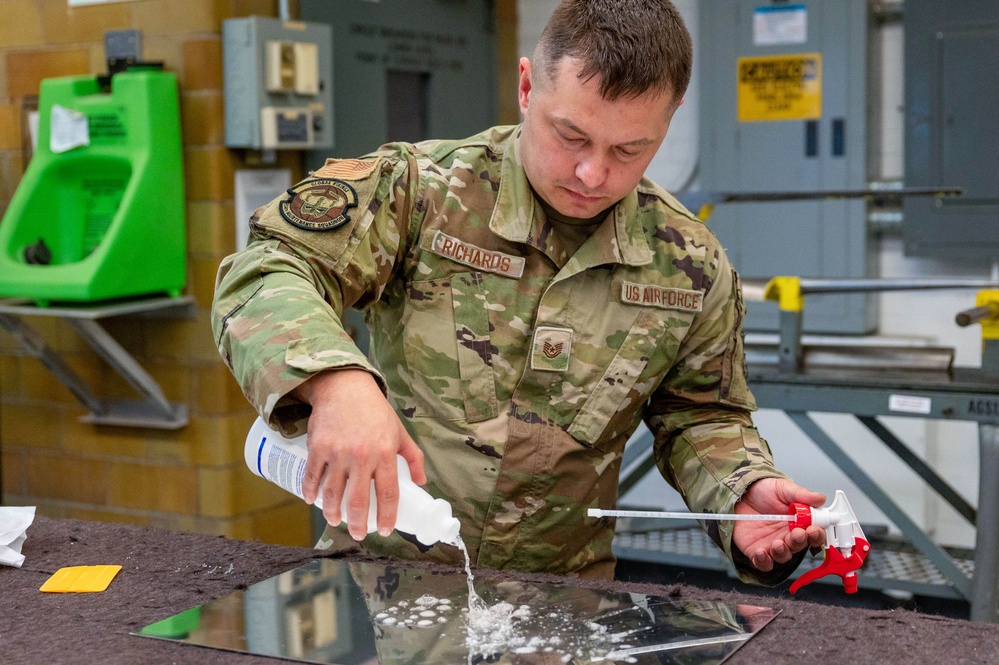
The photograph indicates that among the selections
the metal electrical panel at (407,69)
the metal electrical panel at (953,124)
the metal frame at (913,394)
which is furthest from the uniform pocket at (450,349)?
the metal electrical panel at (953,124)

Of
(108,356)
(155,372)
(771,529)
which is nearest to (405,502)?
(771,529)

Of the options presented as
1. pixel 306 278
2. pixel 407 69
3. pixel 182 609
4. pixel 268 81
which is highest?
pixel 407 69

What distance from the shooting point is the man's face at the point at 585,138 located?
1.29 metres

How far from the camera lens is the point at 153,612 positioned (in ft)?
3.81

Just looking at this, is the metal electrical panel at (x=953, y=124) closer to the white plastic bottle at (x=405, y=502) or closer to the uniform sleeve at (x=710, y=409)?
the uniform sleeve at (x=710, y=409)

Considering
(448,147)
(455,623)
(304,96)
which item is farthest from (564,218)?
(304,96)

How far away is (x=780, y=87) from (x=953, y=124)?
0.55m

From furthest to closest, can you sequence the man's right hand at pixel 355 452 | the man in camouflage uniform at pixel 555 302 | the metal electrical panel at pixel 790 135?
1. the metal electrical panel at pixel 790 135
2. the man in camouflage uniform at pixel 555 302
3. the man's right hand at pixel 355 452

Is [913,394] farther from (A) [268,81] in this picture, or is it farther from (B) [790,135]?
(A) [268,81]

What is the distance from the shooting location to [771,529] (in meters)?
1.34

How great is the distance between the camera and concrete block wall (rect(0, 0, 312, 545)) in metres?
2.84

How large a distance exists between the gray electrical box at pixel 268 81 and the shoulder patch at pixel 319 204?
4.90 ft

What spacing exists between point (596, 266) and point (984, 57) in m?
2.29

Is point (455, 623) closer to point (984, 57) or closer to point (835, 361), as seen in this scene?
point (835, 361)
